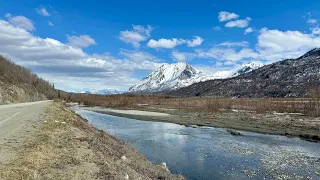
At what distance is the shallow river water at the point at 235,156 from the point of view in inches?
800

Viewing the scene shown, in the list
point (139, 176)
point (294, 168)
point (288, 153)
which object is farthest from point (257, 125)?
point (139, 176)

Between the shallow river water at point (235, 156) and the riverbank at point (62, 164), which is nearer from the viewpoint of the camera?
the riverbank at point (62, 164)

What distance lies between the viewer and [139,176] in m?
14.6

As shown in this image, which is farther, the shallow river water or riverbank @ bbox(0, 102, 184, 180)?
the shallow river water

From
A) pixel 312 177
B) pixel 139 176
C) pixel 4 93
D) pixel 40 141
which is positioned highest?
pixel 4 93

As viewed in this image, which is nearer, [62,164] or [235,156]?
[62,164]

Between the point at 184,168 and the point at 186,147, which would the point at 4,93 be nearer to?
the point at 186,147

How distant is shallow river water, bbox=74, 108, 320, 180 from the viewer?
20328mm

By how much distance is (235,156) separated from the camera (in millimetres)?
25766

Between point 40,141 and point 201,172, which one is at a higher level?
point 40,141

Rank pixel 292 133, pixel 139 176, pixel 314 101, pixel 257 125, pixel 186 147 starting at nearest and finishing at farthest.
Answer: pixel 139 176 → pixel 186 147 → pixel 292 133 → pixel 257 125 → pixel 314 101

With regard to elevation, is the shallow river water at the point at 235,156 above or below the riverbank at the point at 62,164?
below

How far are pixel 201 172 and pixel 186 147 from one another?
31.9 ft

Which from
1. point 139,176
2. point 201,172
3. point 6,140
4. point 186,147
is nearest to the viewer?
point 139,176
